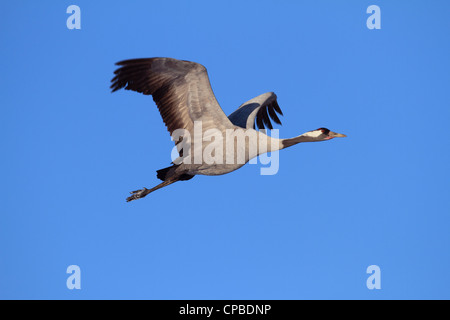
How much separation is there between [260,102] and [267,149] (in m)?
2.49

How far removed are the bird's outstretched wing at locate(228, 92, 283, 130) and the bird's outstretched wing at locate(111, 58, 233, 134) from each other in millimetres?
1679

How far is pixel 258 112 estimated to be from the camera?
44.7 ft

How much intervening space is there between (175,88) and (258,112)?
3.54m

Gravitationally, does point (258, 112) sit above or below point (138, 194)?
above

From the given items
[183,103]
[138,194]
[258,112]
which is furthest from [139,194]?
[258,112]

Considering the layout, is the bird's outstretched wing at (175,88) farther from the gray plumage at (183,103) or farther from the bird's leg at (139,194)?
the bird's leg at (139,194)

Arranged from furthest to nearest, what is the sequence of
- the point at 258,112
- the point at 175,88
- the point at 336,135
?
the point at 258,112 < the point at 336,135 < the point at 175,88

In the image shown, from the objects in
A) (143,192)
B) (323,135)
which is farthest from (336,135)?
(143,192)

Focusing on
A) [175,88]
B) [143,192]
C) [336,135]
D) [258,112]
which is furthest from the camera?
[258,112]

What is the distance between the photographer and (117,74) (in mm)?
10305

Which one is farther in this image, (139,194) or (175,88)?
(139,194)

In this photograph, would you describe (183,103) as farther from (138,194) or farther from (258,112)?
(258,112)

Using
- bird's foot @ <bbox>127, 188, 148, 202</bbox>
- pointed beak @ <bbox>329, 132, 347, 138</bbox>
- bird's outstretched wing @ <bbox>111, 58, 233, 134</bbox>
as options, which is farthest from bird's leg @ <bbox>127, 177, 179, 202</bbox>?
pointed beak @ <bbox>329, 132, 347, 138</bbox>

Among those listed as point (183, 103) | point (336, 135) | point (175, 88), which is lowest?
point (336, 135)
